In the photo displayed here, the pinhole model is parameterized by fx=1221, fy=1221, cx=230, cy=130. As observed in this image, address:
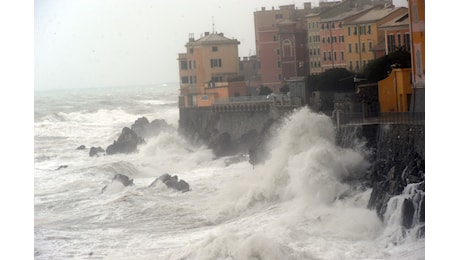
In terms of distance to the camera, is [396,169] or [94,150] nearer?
[396,169]

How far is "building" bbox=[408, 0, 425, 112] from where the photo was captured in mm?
6254

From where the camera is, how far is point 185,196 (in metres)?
6.69

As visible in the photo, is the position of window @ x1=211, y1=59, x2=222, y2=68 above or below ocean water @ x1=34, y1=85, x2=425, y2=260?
above

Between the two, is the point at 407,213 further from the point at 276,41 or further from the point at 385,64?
the point at 276,41

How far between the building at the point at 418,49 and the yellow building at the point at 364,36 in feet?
0.42

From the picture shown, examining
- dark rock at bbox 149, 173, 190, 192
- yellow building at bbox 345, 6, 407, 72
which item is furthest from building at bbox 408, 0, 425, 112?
Answer: dark rock at bbox 149, 173, 190, 192

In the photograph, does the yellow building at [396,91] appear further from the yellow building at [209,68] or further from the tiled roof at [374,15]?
the yellow building at [209,68]

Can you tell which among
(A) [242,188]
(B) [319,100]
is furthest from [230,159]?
(B) [319,100]

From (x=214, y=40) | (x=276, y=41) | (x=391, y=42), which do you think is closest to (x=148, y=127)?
(x=214, y=40)

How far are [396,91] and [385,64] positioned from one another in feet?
0.50

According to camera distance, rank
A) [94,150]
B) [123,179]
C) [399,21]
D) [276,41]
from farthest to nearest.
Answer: [94,150] < [123,179] < [276,41] < [399,21]

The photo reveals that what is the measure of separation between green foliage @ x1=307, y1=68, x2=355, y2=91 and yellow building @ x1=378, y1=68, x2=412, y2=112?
0.17 meters

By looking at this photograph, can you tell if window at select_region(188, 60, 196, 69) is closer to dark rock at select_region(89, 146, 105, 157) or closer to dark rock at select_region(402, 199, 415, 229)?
dark rock at select_region(89, 146, 105, 157)

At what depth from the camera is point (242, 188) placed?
6.54 metres
